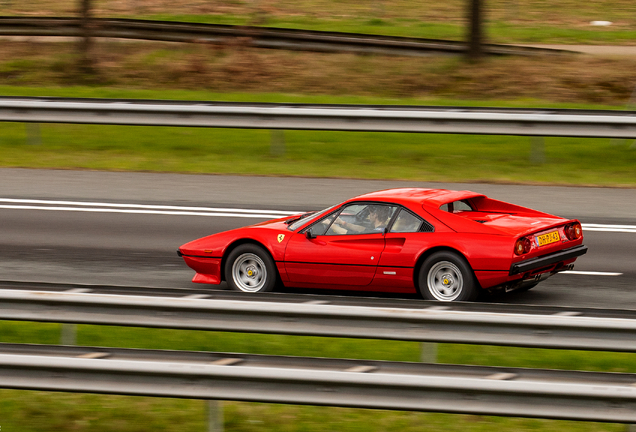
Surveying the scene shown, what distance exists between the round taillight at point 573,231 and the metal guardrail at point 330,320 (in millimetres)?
2932

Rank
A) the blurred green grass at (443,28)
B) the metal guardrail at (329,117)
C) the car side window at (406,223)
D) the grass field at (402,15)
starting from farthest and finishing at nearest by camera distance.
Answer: the grass field at (402,15) → the blurred green grass at (443,28) → the metal guardrail at (329,117) → the car side window at (406,223)

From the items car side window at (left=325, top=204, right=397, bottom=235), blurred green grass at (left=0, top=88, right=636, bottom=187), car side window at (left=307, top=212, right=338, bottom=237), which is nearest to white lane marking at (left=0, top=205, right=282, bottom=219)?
blurred green grass at (left=0, top=88, right=636, bottom=187)

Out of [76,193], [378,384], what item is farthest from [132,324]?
[76,193]

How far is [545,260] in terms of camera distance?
912cm

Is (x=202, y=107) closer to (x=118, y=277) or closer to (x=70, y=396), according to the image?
(x=118, y=277)

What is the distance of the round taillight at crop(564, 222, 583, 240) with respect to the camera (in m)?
9.56

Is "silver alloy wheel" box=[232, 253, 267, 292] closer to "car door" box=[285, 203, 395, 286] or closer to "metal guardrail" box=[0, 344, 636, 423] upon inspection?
"car door" box=[285, 203, 395, 286]

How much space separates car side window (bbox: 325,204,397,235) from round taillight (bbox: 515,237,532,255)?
49.9 inches

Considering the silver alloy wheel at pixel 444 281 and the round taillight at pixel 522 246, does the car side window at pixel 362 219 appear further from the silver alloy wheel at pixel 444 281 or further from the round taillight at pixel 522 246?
the round taillight at pixel 522 246

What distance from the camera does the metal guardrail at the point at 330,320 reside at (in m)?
6.25

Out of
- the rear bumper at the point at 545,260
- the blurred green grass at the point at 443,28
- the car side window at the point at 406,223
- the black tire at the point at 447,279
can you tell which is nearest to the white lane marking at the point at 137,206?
the car side window at the point at 406,223

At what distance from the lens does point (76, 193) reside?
14469mm

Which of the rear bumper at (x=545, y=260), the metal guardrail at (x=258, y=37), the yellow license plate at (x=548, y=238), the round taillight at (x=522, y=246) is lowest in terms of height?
the rear bumper at (x=545, y=260)

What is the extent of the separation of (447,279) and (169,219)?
4978 mm
